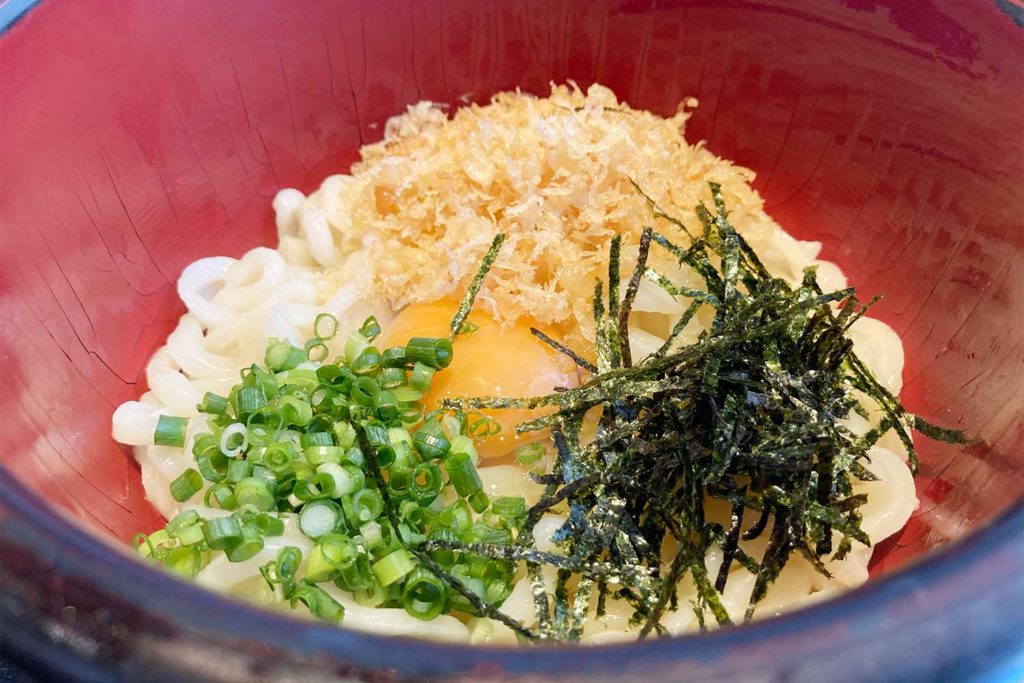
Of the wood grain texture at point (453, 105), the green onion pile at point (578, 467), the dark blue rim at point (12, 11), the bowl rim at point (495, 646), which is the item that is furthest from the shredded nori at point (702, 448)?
the dark blue rim at point (12, 11)

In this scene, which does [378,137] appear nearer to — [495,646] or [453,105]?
[453,105]

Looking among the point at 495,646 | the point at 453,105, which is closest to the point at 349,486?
the point at 495,646

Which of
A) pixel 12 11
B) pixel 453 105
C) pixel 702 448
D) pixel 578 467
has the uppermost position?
pixel 12 11

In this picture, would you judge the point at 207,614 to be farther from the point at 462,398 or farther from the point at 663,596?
the point at 462,398

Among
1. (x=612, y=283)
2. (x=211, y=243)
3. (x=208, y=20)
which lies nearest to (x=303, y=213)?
(x=211, y=243)

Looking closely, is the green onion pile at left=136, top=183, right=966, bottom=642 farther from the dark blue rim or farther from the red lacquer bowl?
the dark blue rim

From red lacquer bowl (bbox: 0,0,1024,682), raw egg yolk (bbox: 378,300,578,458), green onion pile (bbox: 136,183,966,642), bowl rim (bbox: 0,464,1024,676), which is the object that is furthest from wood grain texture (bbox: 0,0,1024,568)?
raw egg yolk (bbox: 378,300,578,458)
